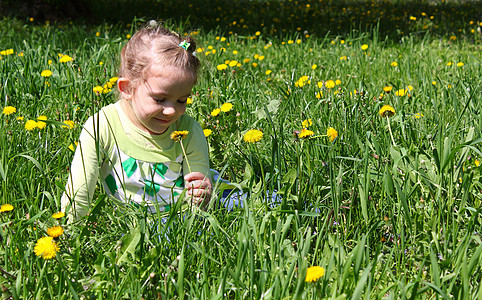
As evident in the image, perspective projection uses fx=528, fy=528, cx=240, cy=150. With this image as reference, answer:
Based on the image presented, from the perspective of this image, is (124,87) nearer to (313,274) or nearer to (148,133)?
(148,133)

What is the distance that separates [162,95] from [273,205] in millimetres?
586

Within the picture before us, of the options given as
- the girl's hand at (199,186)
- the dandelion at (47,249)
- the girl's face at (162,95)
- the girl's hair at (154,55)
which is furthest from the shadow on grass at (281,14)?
the dandelion at (47,249)

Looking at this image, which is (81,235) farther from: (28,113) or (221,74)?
(221,74)

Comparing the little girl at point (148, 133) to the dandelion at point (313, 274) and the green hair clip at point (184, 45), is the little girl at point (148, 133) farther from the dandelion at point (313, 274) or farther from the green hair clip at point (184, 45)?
the dandelion at point (313, 274)

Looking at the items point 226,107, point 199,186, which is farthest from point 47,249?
point 226,107

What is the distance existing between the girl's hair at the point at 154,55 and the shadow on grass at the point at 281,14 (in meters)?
3.83

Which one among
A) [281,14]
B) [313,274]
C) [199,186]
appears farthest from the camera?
[281,14]

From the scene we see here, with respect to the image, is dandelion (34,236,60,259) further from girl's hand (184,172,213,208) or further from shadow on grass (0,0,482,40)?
shadow on grass (0,0,482,40)

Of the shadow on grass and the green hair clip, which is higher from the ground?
the green hair clip

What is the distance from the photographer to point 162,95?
1.96 metres

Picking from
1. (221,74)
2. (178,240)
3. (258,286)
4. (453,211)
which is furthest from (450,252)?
(221,74)

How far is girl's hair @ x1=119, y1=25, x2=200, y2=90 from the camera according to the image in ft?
6.46

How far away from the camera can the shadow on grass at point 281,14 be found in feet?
21.0

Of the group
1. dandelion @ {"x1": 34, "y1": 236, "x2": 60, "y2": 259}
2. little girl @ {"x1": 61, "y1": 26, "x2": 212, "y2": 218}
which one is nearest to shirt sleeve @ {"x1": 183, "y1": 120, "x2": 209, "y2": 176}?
little girl @ {"x1": 61, "y1": 26, "x2": 212, "y2": 218}
